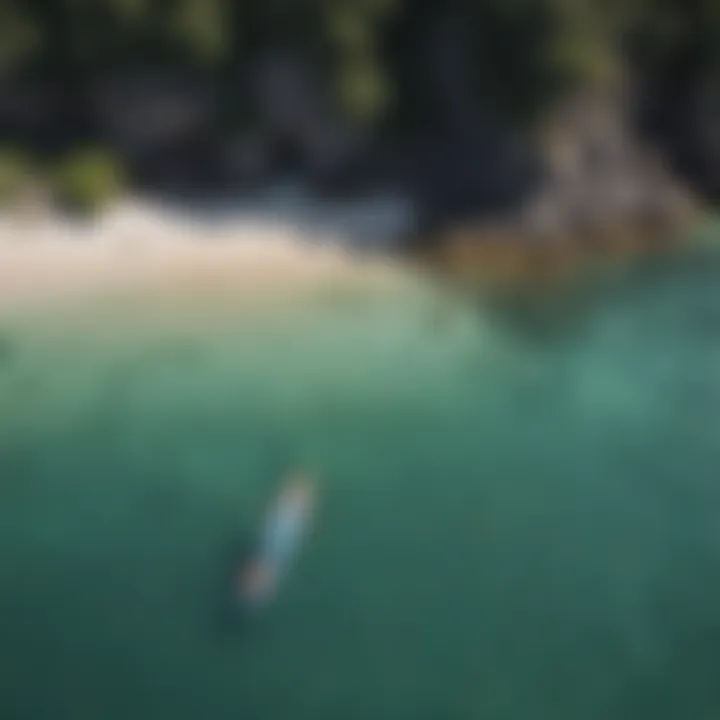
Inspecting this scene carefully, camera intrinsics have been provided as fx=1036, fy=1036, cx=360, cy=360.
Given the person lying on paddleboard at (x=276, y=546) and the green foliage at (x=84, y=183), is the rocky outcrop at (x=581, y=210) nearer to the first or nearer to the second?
the green foliage at (x=84, y=183)

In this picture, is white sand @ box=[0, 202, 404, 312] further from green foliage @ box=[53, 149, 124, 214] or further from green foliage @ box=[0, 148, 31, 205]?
green foliage @ box=[0, 148, 31, 205]

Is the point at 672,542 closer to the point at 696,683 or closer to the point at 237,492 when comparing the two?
the point at 696,683

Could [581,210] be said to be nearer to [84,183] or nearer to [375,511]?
[84,183]

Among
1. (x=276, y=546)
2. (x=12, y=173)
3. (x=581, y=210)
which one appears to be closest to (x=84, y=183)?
(x=12, y=173)

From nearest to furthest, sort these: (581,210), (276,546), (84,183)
Answer: (276,546) < (84,183) < (581,210)

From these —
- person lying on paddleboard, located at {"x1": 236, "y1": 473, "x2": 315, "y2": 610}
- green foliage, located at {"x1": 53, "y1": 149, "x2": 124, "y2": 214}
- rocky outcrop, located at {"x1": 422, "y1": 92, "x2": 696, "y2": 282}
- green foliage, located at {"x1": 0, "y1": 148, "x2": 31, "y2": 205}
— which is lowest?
green foliage, located at {"x1": 0, "y1": 148, "x2": 31, "y2": 205}

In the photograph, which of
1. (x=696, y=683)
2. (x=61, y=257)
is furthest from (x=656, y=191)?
(x=696, y=683)

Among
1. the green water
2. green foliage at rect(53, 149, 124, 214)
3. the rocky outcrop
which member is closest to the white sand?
green foliage at rect(53, 149, 124, 214)
